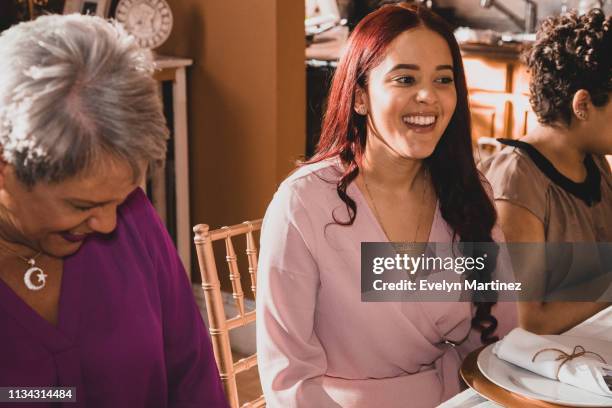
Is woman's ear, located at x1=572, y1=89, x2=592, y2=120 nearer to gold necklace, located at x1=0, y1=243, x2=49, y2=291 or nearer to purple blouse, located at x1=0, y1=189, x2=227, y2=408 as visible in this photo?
purple blouse, located at x1=0, y1=189, x2=227, y2=408

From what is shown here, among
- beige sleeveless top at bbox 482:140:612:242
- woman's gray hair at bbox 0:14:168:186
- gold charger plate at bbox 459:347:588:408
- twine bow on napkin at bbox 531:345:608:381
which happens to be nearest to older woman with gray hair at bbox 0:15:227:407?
woman's gray hair at bbox 0:14:168:186

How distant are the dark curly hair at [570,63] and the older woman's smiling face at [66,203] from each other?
1164 millimetres

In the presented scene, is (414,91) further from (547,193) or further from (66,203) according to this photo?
(66,203)

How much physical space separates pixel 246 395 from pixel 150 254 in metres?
1.67

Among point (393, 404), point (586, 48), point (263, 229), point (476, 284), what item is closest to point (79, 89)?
point (263, 229)

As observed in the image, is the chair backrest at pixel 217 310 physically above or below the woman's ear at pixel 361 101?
below

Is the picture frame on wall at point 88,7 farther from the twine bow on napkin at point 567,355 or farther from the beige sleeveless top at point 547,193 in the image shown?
the twine bow on napkin at point 567,355

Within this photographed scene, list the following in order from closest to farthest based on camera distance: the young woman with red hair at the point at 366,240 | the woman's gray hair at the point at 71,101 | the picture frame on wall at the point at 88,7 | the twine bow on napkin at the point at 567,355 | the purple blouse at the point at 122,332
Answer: the woman's gray hair at the point at 71,101 < the purple blouse at the point at 122,332 < the twine bow on napkin at the point at 567,355 < the young woman with red hair at the point at 366,240 < the picture frame on wall at the point at 88,7

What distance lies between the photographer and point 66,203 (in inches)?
35.2

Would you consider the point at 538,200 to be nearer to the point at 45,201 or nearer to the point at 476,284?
the point at 476,284

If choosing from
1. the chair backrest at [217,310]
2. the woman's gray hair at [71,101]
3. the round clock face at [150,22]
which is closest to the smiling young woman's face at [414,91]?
the chair backrest at [217,310]

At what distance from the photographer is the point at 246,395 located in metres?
2.74

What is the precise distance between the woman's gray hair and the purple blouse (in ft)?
0.81

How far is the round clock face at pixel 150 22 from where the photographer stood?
8.78 ft
